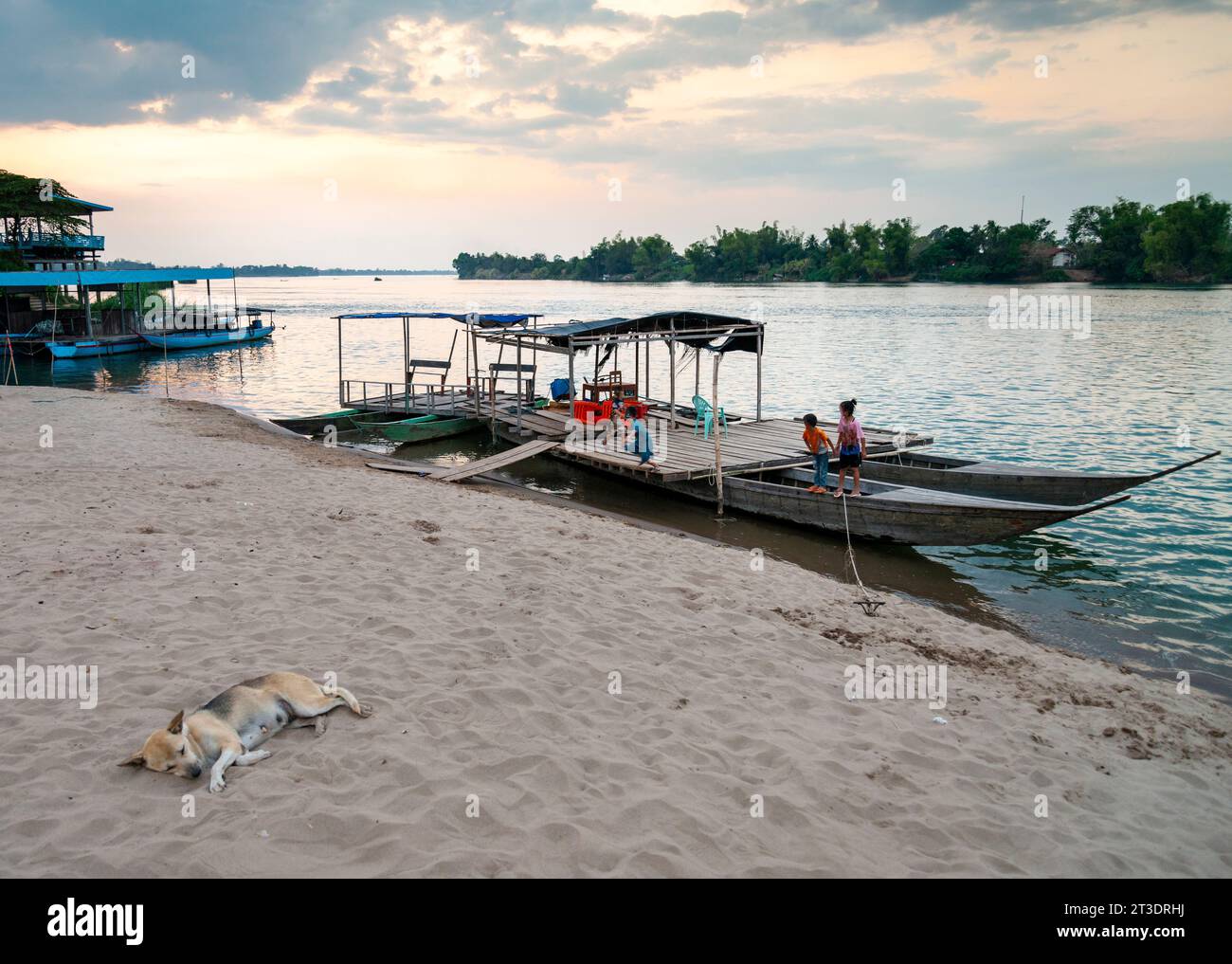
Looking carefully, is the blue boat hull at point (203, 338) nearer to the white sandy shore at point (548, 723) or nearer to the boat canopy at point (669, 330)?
the boat canopy at point (669, 330)

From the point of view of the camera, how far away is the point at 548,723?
18.1 ft

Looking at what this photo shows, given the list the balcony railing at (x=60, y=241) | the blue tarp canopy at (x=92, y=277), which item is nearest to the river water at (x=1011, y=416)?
the blue tarp canopy at (x=92, y=277)

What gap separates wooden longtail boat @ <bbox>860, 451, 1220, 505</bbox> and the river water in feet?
2.58

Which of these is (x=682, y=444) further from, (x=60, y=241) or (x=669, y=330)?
(x=60, y=241)

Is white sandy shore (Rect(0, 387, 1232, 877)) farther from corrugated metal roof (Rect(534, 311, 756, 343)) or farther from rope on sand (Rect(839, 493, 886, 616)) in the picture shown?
corrugated metal roof (Rect(534, 311, 756, 343))

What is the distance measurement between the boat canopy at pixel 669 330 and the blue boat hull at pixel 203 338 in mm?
33706

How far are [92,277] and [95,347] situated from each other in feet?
11.9

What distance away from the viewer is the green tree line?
10406 cm

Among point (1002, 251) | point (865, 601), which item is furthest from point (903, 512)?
point (1002, 251)

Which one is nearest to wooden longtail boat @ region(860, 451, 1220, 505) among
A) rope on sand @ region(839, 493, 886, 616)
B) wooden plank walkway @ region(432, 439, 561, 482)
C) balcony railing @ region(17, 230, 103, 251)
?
rope on sand @ region(839, 493, 886, 616)

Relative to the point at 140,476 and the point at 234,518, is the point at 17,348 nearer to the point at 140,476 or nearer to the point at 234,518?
the point at 140,476

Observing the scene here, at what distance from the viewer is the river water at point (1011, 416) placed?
1122 cm
